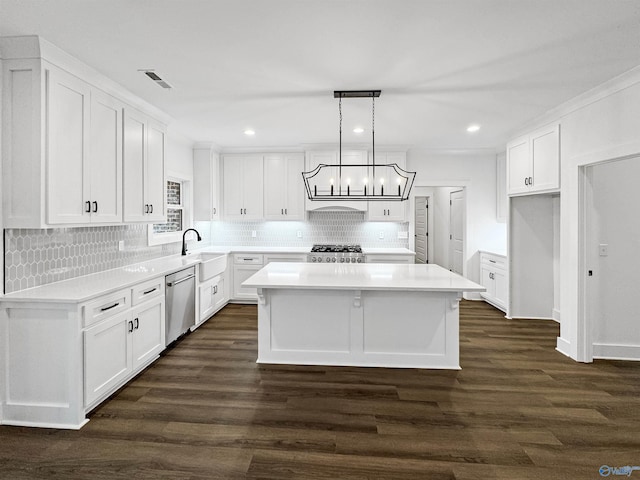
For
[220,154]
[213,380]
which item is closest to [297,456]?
[213,380]

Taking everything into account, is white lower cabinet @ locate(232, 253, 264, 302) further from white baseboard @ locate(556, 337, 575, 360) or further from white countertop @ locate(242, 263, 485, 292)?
white baseboard @ locate(556, 337, 575, 360)

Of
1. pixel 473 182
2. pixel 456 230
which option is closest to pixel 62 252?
pixel 473 182

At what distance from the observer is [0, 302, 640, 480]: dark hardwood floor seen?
2.05 m

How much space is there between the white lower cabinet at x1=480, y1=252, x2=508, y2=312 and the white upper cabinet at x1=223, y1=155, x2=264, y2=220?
12.6 ft

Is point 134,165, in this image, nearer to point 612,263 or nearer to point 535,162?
point 535,162

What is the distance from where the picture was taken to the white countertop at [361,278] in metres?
3.02

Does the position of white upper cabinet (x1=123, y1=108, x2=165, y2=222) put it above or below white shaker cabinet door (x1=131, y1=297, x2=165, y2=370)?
above

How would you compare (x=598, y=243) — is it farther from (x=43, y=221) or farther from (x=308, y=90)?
(x=43, y=221)

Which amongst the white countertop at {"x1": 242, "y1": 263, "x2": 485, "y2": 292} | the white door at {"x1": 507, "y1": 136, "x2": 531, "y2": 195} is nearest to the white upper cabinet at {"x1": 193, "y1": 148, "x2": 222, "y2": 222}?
the white countertop at {"x1": 242, "y1": 263, "x2": 485, "y2": 292}

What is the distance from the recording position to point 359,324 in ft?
11.3

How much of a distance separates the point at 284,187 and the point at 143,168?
261cm

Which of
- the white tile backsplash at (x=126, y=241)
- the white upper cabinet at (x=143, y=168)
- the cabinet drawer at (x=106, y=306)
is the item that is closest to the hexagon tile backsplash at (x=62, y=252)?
the white tile backsplash at (x=126, y=241)

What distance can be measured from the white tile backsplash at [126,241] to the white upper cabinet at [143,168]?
0.36 meters

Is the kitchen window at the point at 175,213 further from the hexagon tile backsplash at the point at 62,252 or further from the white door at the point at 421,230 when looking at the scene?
the white door at the point at 421,230
